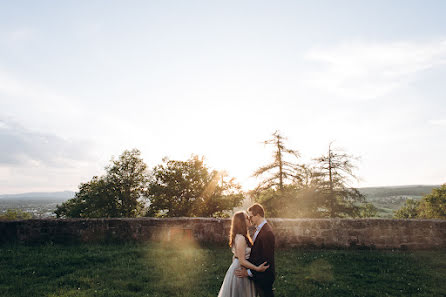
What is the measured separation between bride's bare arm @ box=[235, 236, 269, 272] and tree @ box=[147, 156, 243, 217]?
25204 mm

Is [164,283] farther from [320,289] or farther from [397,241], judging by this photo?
[397,241]

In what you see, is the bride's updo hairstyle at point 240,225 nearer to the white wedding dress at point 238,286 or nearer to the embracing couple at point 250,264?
the embracing couple at point 250,264

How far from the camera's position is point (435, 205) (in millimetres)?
41562

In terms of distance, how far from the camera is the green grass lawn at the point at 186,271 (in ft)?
18.4

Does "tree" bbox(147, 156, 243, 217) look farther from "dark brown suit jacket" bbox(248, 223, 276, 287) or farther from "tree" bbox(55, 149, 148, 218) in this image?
"dark brown suit jacket" bbox(248, 223, 276, 287)

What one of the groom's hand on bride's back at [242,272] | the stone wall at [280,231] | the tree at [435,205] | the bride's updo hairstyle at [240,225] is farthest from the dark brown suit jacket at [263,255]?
the tree at [435,205]

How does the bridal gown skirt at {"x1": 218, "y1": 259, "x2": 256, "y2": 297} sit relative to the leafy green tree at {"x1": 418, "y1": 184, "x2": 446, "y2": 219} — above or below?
above

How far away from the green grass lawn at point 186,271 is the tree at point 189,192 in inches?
786

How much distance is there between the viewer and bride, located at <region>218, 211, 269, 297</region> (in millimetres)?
3746

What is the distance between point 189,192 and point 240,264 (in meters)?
26.6

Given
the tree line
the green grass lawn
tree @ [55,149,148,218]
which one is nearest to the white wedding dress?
the green grass lawn

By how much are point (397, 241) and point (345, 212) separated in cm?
1607

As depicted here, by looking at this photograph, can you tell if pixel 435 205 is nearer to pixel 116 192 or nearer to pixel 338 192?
pixel 338 192

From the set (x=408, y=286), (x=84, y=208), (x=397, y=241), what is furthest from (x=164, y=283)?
(x=84, y=208)
